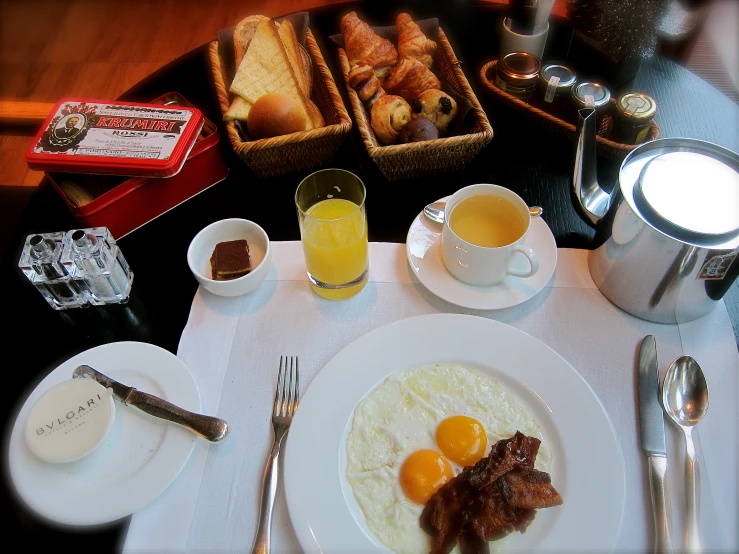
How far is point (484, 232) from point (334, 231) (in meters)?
0.33

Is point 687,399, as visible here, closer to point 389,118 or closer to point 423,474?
point 423,474

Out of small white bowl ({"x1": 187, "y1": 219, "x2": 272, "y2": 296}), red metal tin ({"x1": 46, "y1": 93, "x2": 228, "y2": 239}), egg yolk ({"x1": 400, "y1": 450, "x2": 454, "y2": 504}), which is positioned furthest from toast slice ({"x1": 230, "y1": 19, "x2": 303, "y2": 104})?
egg yolk ({"x1": 400, "y1": 450, "x2": 454, "y2": 504})

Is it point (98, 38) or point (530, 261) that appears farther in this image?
point (98, 38)

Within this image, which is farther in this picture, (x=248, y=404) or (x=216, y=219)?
(x=216, y=219)

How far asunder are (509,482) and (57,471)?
30.1 inches

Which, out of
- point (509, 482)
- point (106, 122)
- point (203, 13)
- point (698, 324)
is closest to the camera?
point (509, 482)

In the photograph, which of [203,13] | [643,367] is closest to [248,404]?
[643,367]

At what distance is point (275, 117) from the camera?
4.35 ft

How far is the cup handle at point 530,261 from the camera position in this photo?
1089mm

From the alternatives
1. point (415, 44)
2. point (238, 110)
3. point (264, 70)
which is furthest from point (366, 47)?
point (238, 110)

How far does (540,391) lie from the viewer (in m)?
1.00

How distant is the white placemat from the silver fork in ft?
0.06

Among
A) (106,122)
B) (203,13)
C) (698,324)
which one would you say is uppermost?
(106,122)

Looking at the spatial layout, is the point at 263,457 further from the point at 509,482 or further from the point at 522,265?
the point at 522,265
